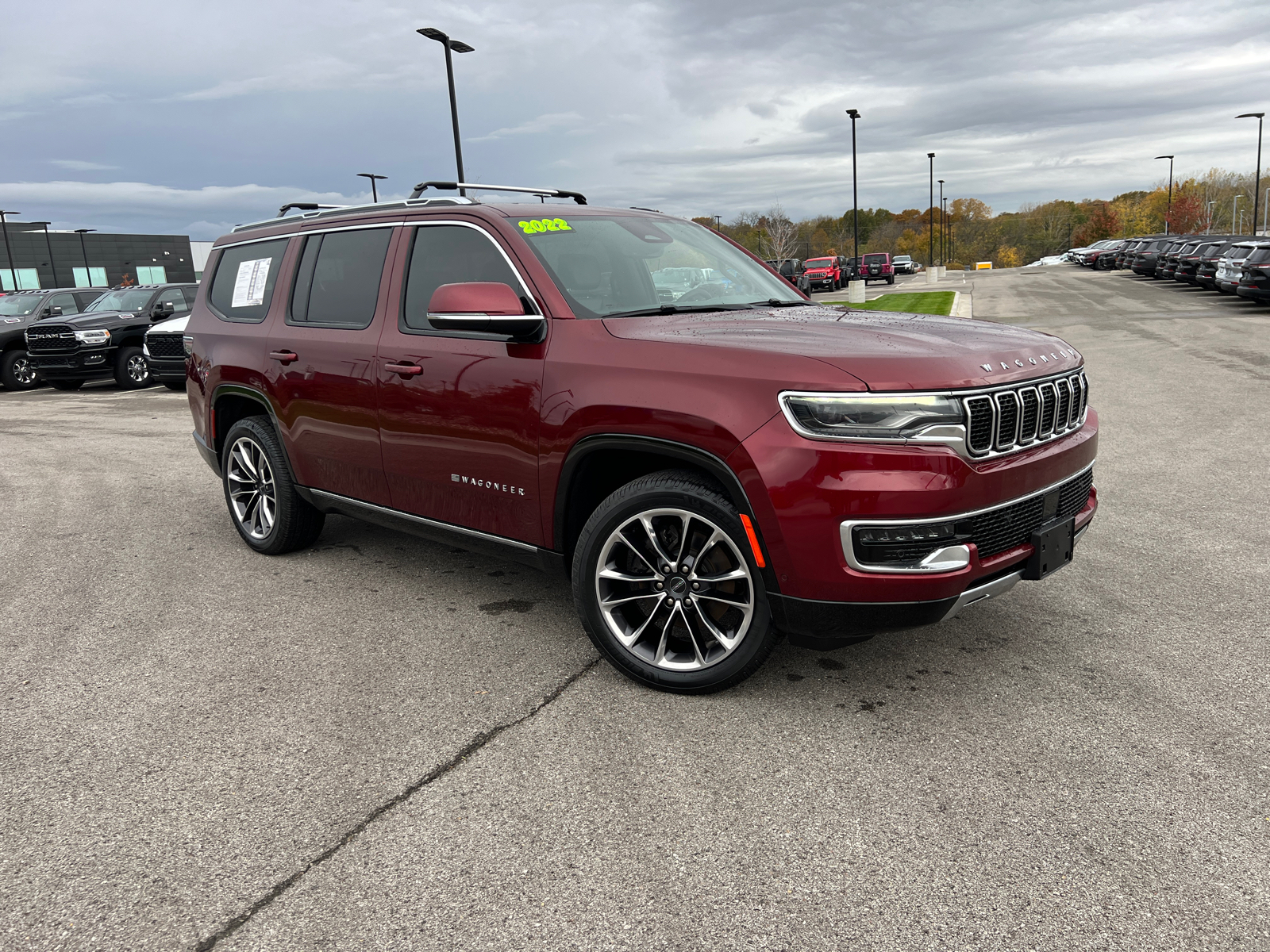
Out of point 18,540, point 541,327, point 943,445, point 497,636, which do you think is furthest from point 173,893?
point 18,540

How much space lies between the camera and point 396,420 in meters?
4.40

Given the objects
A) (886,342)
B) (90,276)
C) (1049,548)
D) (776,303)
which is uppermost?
(90,276)

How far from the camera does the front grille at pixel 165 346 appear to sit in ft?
50.7

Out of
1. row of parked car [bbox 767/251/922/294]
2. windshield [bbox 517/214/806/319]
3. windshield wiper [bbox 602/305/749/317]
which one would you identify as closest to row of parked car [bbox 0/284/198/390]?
row of parked car [bbox 767/251/922/294]

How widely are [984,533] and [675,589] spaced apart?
44.0 inches

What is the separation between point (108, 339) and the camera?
17484mm

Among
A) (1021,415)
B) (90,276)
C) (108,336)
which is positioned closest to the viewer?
(1021,415)

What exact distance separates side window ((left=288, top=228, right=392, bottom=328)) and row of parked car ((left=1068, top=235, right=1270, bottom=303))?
75.3 ft

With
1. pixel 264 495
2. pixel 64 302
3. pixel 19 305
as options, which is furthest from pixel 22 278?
pixel 264 495

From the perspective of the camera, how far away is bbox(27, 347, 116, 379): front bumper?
17.4 meters

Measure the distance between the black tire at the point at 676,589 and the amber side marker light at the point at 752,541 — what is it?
0.02 metres

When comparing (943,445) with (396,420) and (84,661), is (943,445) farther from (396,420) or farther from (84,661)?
(84,661)

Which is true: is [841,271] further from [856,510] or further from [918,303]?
[856,510]

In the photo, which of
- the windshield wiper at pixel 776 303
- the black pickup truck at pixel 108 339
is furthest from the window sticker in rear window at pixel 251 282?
the black pickup truck at pixel 108 339
